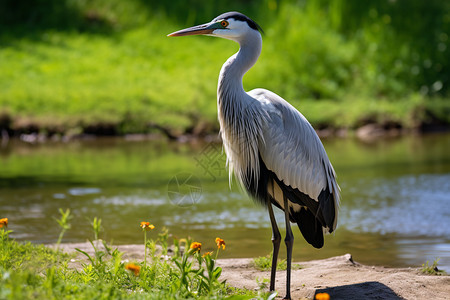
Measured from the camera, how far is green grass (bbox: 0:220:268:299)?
11.4 ft

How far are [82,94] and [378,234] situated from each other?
11.5m

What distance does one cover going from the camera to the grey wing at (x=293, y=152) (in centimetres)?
490

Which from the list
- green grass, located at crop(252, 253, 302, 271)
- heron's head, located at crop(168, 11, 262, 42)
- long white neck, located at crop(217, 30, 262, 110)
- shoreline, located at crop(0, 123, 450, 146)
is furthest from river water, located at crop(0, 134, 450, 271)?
shoreline, located at crop(0, 123, 450, 146)

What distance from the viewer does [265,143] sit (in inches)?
193

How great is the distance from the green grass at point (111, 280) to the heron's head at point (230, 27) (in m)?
1.69

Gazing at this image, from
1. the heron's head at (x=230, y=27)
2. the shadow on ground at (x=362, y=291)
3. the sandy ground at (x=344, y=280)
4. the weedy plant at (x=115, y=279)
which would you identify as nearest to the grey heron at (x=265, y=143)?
the heron's head at (x=230, y=27)

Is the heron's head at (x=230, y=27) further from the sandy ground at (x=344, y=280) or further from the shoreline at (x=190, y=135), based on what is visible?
the shoreline at (x=190, y=135)

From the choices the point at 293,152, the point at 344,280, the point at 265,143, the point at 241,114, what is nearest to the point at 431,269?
the point at 344,280

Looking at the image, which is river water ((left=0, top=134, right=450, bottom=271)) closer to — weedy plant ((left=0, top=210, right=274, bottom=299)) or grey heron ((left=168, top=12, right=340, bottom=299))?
grey heron ((left=168, top=12, right=340, bottom=299))

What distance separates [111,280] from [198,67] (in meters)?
14.9

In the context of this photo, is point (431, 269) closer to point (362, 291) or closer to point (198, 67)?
point (362, 291)

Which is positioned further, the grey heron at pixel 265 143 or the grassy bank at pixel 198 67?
the grassy bank at pixel 198 67

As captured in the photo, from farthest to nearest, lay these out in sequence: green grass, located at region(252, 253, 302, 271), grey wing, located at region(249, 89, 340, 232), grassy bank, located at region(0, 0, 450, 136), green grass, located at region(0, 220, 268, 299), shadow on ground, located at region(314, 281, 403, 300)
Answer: grassy bank, located at region(0, 0, 450, 136) → green grass, located at region(252, 253, 302, 271) → grey wing, located at region(249, 89, 340, 232) → shadow on ground, located at region(314, 281, 403, 300) → green grass, located at region(0, 220, 268, 299)

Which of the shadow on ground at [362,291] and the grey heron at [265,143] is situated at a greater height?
the grey heron at [265,143]
